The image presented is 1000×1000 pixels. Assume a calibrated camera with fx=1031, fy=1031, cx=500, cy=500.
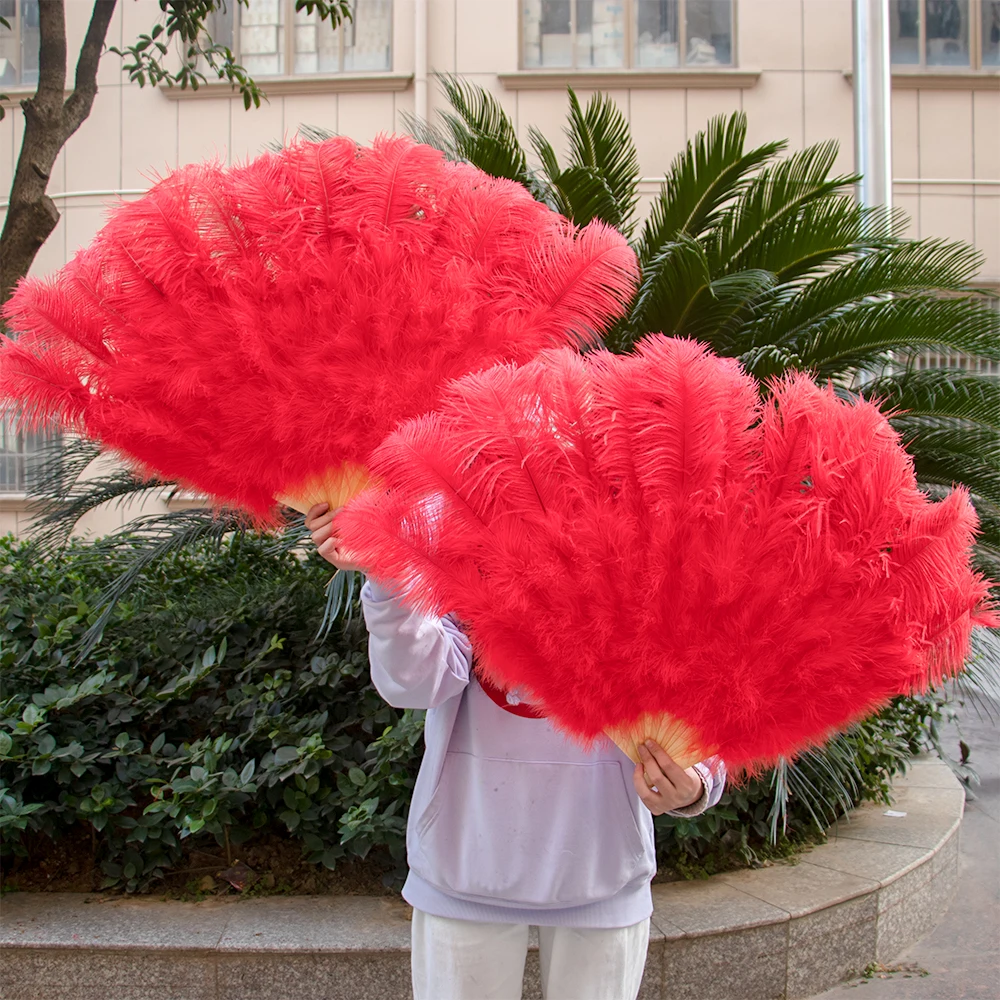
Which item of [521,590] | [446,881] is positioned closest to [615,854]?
[446,881]

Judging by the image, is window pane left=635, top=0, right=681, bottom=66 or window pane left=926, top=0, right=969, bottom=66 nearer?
window pane left=635, top=0, right=681, bottom=66

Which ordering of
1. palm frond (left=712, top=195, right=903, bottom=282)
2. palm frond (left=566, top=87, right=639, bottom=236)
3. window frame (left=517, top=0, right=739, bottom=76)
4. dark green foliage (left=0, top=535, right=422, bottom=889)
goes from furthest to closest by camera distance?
window frame (left=517, top=0, right=739, bottom=76) → palm frond (left=566, top=87, right=639, bottom=236) → palm frond (left=712, top=195, right=903, bottom=282) → dark green foliage (left=0, top=535, right=422, bottom=889)

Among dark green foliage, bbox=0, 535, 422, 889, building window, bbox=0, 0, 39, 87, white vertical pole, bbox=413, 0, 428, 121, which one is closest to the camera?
dark green foliage, bbox=0, 535, 422, 889

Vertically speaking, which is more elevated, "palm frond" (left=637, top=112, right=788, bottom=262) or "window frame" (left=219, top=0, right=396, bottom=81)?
"window frame" (left=219, top=0, right=396, bottom=81)

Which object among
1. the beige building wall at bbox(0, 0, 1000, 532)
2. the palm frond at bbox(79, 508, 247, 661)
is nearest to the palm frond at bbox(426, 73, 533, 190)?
the palm frond at bbox(79, 508, 247, 661)

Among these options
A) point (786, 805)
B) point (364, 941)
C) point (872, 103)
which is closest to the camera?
point (364, 941)

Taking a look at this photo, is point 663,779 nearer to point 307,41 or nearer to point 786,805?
point 786,805

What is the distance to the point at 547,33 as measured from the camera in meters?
9.85

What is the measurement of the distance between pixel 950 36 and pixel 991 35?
0.39 meters

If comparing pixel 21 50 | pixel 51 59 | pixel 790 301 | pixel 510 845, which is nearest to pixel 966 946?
pixel 790 301

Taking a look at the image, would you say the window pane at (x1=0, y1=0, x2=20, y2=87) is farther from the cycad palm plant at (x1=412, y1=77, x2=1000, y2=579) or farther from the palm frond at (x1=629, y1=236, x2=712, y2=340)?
the palm frond at (x1=629, y1=236, x2=712, y2=340)

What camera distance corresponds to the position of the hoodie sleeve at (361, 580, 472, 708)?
1.66m

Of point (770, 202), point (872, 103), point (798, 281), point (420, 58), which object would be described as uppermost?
point (420, 58)

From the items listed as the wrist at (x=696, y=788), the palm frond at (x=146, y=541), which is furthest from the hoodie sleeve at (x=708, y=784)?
the palm frond at (x=146, y=541)
